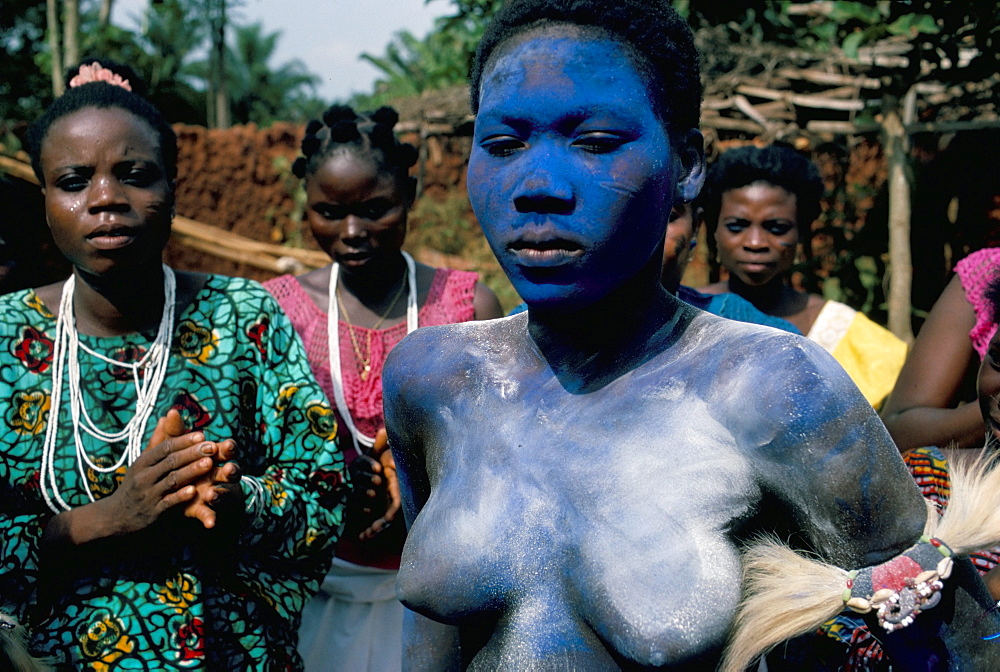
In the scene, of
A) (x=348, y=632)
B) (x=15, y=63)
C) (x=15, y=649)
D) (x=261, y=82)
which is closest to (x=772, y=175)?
(x=348, y=632)

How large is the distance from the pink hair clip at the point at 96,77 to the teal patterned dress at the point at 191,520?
1.85 feet

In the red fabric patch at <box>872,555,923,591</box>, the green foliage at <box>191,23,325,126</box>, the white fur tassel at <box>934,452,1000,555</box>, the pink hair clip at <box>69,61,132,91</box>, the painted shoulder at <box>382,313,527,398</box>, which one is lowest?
the green foliage at <box>191,23,325,126</box>

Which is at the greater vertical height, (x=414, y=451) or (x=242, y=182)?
(x=414, y=451)

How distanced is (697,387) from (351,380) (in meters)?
1.82

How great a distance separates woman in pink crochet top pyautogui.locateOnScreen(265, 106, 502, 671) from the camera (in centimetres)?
285

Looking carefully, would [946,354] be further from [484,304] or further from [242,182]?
[242,182]

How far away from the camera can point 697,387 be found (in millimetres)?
1290

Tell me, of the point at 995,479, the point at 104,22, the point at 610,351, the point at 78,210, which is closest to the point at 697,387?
the point at 610,351

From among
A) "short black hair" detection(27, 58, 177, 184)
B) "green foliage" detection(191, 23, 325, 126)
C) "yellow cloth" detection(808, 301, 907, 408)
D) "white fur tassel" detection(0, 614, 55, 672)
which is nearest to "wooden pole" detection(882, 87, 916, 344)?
"yellow cloth" detection(808, 301, 907, 408)

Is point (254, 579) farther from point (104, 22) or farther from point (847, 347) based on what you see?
point (104, 22)

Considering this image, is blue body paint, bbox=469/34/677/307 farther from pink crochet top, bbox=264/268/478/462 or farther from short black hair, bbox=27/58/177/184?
pink crochet top, bbox=264/268/478/462

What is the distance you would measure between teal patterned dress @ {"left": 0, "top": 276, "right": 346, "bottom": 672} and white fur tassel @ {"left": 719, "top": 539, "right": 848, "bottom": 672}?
3.79 feet

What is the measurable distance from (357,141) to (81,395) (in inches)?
52.1

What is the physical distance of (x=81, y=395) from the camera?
2.12m
